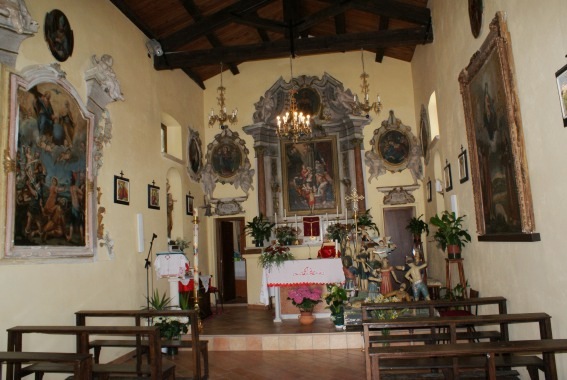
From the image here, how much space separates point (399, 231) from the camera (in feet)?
36.9

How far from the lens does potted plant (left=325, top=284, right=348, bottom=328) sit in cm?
736

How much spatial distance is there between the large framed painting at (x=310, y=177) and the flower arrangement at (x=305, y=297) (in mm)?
3603

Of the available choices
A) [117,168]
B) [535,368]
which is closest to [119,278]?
[117,168]

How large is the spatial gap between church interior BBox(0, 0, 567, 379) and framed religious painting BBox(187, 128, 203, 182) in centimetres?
7

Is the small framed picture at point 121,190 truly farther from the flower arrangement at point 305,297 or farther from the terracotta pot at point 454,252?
the terracotta pot at point 454,252

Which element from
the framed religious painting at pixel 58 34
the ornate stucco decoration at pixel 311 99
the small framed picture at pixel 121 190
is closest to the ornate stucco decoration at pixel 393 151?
the ornate stucco decoration at pixel 311 99

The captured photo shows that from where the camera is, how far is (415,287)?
7.13m

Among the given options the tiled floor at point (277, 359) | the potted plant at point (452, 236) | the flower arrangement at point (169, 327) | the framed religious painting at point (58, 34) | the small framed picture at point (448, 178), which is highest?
the framed religious painting at point (58, 34)

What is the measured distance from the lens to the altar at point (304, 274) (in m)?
7.99

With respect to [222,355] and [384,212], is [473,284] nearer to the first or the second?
[222,355]

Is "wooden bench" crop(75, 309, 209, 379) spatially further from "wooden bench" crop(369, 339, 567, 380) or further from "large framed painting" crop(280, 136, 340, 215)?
"large framed painting" crop(280, 136, 340, 215)

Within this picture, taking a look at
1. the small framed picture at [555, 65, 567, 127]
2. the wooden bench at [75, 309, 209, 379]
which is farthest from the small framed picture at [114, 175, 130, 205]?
the small framed picture at [555, 65, 567, 127]

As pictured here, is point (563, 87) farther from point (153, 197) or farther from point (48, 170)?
point (153, 197)

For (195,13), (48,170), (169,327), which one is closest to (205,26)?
(195,13)
